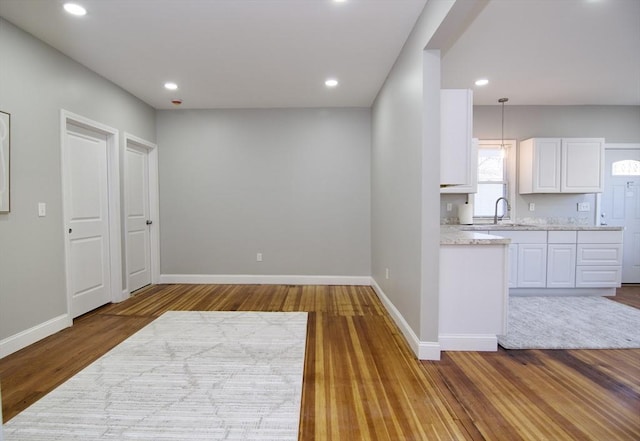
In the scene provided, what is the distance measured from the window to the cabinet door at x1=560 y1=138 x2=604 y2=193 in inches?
26.8

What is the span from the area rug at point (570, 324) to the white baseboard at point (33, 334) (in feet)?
13.4

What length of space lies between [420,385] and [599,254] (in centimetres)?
362

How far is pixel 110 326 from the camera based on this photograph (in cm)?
305

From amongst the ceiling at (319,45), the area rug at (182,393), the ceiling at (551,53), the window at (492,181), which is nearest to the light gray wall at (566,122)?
the ceiling at (551,53)

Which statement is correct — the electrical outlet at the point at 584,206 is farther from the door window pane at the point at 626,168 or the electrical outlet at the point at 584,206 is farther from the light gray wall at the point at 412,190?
the light gray wall at the point at 412,190

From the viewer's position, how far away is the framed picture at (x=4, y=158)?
240 cm

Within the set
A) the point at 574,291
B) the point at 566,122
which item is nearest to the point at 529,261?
the point at 574,291

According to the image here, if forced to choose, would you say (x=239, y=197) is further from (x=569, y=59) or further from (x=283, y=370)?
(x=569, y=59)

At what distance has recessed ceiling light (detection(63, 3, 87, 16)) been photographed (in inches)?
91.0

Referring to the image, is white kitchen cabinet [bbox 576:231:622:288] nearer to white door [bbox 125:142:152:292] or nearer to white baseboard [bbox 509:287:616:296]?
white baseboard [bbox 509:287:616:296]

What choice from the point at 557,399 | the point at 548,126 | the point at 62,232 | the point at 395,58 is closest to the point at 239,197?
the point at 62,232

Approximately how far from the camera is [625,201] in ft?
15.3

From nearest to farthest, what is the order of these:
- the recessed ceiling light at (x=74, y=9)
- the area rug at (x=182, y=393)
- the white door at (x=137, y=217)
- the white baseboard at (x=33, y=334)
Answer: the area rug at (x=182, y=393)
the recessed ceiling light at (x=74, y=9)
the white baseboard at (x=33, y=334)
the white door at (x=137, y=217)

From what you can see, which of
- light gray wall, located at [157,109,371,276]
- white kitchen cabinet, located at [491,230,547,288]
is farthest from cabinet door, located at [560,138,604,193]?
light gray wall, located at [157,109,371,276]
